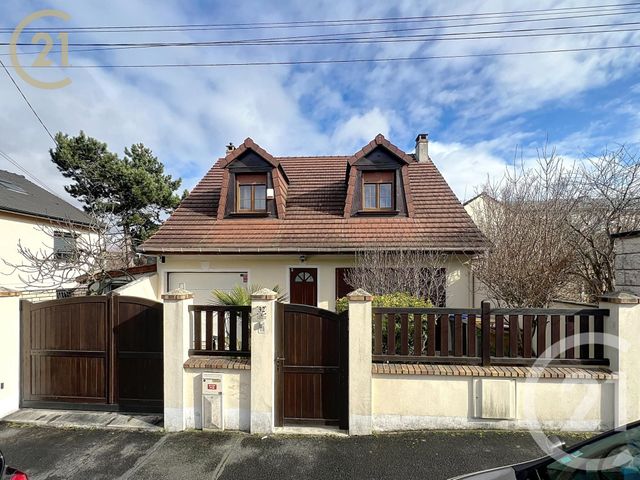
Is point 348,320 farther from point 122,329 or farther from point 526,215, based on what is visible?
point 526,215

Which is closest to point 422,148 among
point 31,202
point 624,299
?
point 624,299

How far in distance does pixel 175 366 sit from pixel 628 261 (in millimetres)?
6979

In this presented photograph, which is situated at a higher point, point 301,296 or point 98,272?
point 98,272

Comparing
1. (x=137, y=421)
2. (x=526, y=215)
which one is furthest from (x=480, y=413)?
(x=137, y=421)

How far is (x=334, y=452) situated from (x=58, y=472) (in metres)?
3.02

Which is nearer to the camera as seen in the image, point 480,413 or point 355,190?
point 480,413

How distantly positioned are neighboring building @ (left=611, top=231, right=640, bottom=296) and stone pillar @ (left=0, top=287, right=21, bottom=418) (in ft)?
30.9

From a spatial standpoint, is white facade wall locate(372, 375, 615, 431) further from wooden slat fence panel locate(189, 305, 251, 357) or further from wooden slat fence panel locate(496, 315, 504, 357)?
wooden slat fence panel locate(189, 305, 251, 357)

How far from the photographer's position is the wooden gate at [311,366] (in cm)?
386

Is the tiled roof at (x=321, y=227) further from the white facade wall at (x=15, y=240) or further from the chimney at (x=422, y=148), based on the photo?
the white facade wall at (x=15, y=240)

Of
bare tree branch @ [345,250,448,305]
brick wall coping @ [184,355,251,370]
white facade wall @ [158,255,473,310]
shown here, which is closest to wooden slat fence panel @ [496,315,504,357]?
bare tree branch @ [345,250,448,305]

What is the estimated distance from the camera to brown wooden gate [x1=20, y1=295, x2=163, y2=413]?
425 centimetres

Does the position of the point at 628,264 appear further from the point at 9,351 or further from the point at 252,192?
the point at 9,351

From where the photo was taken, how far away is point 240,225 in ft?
27.4
